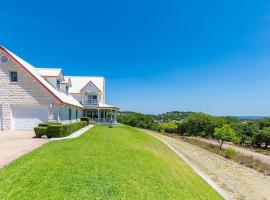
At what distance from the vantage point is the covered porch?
125 ft

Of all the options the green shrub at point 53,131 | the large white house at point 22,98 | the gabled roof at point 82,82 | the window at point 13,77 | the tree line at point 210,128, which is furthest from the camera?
the tree line at point 210,128

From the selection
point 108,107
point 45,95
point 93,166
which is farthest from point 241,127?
point 93,166

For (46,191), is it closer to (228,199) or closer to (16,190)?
(16,190)

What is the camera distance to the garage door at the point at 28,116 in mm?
20781

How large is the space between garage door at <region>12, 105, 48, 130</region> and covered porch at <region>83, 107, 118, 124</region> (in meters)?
16.0

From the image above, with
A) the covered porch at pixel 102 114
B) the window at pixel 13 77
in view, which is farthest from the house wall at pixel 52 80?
the covered porch at pixel 102 114

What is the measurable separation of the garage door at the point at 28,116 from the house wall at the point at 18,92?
0.41 m

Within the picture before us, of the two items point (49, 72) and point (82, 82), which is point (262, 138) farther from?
point (49, 72)

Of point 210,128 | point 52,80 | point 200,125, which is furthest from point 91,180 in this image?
point 200,125

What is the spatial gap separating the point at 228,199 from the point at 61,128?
12669 mm

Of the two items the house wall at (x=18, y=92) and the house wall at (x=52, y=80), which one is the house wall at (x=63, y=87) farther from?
the house wall at (x=18, y=92)

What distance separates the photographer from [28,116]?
20953mm

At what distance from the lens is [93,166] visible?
27.6 feet

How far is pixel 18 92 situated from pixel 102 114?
22298 mm
